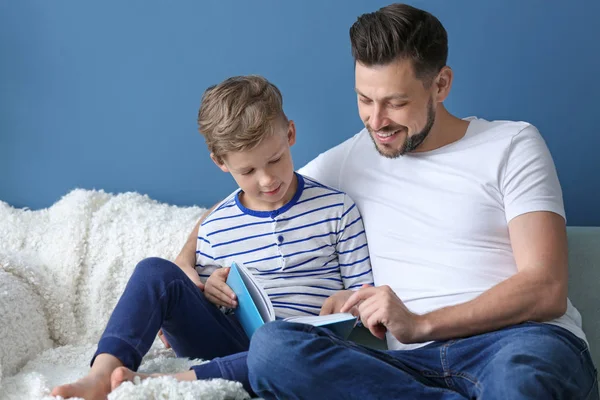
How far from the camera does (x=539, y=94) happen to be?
7.17ft

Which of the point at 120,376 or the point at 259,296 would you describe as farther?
the point at 259,296

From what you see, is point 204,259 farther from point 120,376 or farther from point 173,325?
point 120,376

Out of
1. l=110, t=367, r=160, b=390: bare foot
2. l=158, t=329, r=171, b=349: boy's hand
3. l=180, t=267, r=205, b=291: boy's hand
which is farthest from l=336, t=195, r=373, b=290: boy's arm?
l=110, t=367, r=160, b=390: bare foot

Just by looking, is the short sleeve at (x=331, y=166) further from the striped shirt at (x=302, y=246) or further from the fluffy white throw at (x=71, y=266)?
the fluffy white throw at (x=71, y=266)

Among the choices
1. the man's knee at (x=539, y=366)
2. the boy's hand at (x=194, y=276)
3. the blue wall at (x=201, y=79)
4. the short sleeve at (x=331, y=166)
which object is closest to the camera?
the man's knee at (x=539, y=366)

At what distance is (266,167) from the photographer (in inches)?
70.1

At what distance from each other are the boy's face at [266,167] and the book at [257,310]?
0.64 ft

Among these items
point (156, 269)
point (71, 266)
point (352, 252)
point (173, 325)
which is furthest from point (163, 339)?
point (352, 252)

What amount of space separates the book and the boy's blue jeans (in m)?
0.08

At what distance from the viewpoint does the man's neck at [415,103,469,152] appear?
185cm

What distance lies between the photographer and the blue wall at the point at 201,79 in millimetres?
2166

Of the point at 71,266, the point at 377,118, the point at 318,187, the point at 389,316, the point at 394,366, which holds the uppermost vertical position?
the point at 377,118

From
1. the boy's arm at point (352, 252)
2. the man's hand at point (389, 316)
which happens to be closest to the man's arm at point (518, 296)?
the man's hand at point (389, 316)

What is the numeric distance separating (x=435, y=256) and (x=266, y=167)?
412mm
